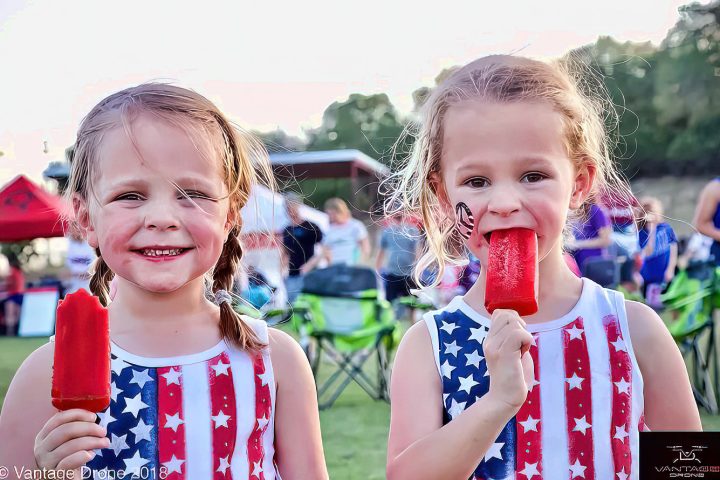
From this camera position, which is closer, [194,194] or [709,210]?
[194,194]

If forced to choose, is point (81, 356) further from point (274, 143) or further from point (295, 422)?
point (274, 143)

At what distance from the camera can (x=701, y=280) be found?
6398 mm

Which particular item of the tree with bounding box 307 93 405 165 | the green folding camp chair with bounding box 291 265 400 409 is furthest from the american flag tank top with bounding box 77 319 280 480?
the tree with bounding box 307 93 405 165

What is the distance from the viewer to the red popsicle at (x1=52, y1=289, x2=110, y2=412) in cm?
157

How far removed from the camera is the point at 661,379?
73.6 inches

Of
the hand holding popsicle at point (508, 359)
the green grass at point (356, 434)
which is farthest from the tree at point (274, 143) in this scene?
the green grass at point (356, 434)

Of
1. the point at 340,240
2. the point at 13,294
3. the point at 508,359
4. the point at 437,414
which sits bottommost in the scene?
the point at 13,294

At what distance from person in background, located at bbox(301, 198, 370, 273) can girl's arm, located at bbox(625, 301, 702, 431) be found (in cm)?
932

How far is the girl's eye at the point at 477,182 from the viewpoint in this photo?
72.0 inches

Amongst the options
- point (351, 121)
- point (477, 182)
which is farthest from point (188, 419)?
point (351, 121)

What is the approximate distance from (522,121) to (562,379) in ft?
1.93

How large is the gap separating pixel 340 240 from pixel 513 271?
961 centimetres

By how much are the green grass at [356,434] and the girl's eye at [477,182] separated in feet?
11.1

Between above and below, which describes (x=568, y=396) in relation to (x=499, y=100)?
below
